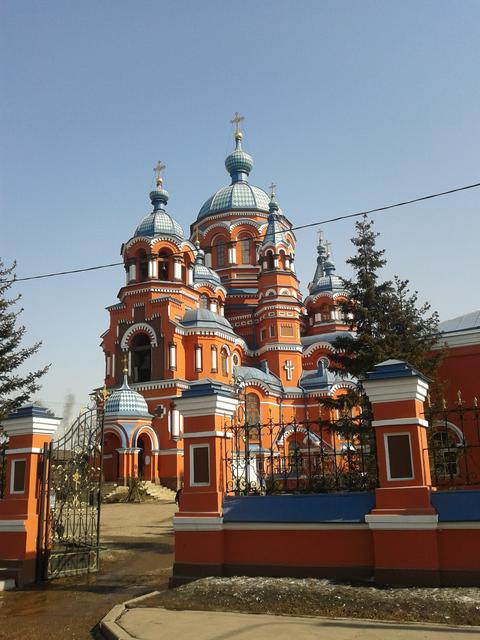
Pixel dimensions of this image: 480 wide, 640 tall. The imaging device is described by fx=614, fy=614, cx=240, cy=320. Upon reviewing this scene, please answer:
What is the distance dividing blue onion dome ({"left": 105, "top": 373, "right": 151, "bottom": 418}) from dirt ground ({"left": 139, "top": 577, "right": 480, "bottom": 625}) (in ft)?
67.2

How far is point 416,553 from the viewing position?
669 cm

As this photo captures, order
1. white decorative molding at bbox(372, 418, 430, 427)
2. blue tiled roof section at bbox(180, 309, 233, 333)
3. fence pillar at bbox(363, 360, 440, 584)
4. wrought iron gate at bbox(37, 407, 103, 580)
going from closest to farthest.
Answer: fence pillar at bbox(363, 360, 440, 584), white decorative molding at bbox(372, 418, 430, 427), wrought iron gate at bbox(37, 407, 103, 580), blue tiled roof section at bbox(180, 309, 233, 333)

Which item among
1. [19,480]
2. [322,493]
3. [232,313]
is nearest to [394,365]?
[322,493]

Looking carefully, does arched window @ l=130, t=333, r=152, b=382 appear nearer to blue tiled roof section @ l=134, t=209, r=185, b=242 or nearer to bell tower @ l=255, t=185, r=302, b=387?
blue tiled roof section @ l=134, t=209, r=185, b=242

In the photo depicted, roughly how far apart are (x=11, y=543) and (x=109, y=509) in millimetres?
13130

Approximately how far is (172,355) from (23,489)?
20.1 meters

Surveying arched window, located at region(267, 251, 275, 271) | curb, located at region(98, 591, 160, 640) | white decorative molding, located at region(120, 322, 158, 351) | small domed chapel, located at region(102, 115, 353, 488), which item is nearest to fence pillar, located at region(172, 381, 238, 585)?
curb, located at region(98, 591, 160, 640)

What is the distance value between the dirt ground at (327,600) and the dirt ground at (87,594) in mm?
893

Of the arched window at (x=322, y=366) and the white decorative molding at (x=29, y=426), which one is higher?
the arched window at (x=322, y=366)

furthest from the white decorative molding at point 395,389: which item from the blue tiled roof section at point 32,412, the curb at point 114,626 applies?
the blue tiled roof section at point 32,412

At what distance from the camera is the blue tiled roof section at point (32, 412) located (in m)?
9.46

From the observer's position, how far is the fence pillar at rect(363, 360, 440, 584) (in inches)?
263

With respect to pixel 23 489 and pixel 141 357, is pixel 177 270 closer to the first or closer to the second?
pixel 141 357

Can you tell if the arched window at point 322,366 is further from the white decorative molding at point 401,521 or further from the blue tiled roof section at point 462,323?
the white decorative molding at point 401,521
